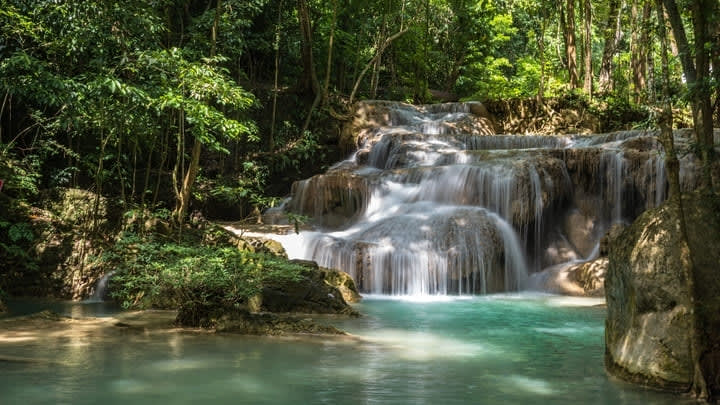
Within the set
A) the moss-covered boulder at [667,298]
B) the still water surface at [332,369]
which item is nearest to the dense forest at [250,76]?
the moss-covered boulder at [667,298]

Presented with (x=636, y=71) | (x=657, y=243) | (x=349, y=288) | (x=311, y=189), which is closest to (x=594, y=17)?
(x=636, y=71)

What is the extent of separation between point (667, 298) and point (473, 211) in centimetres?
954

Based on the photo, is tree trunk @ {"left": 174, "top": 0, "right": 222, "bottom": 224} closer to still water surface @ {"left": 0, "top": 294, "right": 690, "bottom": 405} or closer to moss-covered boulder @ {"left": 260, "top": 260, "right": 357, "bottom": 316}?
moss-covered boulder @ {"left": 260, "top": 260, "right": 357, "bottom": 316}

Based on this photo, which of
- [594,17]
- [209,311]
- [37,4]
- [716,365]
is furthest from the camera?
[594,17]

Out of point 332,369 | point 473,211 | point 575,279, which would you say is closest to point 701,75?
point 332,369

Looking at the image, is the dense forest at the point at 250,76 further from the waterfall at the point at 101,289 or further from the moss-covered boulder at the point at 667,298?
the waterfall at the point at 101,289

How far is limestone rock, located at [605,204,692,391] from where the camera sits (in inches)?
193

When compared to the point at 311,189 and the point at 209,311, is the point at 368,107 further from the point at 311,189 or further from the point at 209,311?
the point at 209,311

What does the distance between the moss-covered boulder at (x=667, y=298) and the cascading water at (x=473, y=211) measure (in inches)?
306

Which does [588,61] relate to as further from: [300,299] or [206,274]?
[206,274]

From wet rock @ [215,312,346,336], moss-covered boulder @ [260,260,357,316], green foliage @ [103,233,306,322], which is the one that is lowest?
wet rock @ [215,312,346,336]

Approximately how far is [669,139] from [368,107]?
57.1 feet

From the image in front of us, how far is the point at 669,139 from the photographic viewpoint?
516 centimetres

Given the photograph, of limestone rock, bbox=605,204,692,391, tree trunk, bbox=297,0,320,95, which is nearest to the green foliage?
limestone rock, bbox=605,204,692,391
